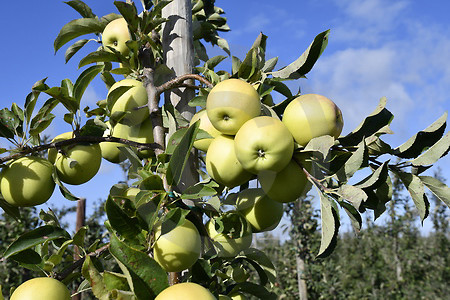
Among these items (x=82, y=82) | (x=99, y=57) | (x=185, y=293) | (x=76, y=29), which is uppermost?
(x=76, y=29)

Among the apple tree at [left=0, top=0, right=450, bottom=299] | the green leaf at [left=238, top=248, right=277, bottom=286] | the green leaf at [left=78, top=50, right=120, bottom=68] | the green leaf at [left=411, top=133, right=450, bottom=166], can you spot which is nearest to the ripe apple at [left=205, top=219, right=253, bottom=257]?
the apple tree at [left=0, top=0, right=450, bottom=299]

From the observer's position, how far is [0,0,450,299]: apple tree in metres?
0.82

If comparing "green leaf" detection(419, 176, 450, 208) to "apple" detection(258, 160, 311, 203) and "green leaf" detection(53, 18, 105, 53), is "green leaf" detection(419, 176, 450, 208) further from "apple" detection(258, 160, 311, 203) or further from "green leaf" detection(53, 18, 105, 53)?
"green leaf" detection(53, 18, 105, 53)

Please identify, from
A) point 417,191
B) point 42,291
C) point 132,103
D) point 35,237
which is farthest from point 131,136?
point 417,191

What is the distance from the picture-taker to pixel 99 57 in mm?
1247

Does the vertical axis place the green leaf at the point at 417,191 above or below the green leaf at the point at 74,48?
below

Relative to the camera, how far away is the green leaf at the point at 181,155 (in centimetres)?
84

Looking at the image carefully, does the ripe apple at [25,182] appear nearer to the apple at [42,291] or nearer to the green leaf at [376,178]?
the apple at [42,291]

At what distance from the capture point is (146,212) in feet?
2.73

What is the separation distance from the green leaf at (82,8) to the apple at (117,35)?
0.34ft

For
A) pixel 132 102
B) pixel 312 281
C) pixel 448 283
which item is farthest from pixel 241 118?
pixel 448 283

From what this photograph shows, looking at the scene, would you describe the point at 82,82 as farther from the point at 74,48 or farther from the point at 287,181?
the point at 287,181

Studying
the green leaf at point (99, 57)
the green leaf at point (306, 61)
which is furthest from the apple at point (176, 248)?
the green leaf at point (99, 57)

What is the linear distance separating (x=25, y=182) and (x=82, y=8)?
2.04 feet
